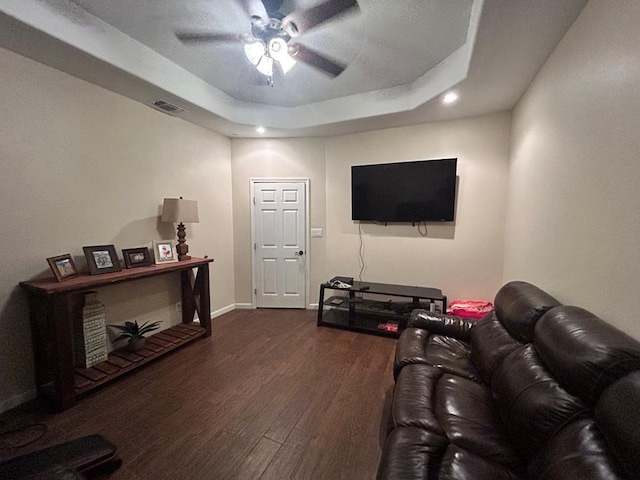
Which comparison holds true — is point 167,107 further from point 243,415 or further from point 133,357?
point 243,415

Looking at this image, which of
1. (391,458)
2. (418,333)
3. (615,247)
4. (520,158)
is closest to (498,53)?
(520,158)

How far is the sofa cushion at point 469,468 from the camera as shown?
3.38ft

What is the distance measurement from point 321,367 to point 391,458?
5.17 feet

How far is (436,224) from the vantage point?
3.54 m

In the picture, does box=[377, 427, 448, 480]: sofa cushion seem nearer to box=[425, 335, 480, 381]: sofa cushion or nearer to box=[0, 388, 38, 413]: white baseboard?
box=[425, 335, 480, 381]: sofa cushion

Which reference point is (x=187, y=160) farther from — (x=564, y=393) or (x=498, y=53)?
(x=564, y=393)

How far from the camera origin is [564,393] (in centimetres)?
112

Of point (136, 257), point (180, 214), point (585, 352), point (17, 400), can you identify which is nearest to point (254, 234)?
point (180, 214)

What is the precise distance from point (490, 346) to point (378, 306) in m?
1.93

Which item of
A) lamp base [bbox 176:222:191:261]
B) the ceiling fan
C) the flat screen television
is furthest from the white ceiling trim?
lamp base [bbox 176:222:191:261]

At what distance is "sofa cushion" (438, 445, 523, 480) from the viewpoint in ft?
3.38

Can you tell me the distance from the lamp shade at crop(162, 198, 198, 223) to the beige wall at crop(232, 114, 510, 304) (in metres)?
1.18

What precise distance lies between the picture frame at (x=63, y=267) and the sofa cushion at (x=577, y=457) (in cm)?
307

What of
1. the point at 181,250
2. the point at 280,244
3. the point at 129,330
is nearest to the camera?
the point at 129,330
